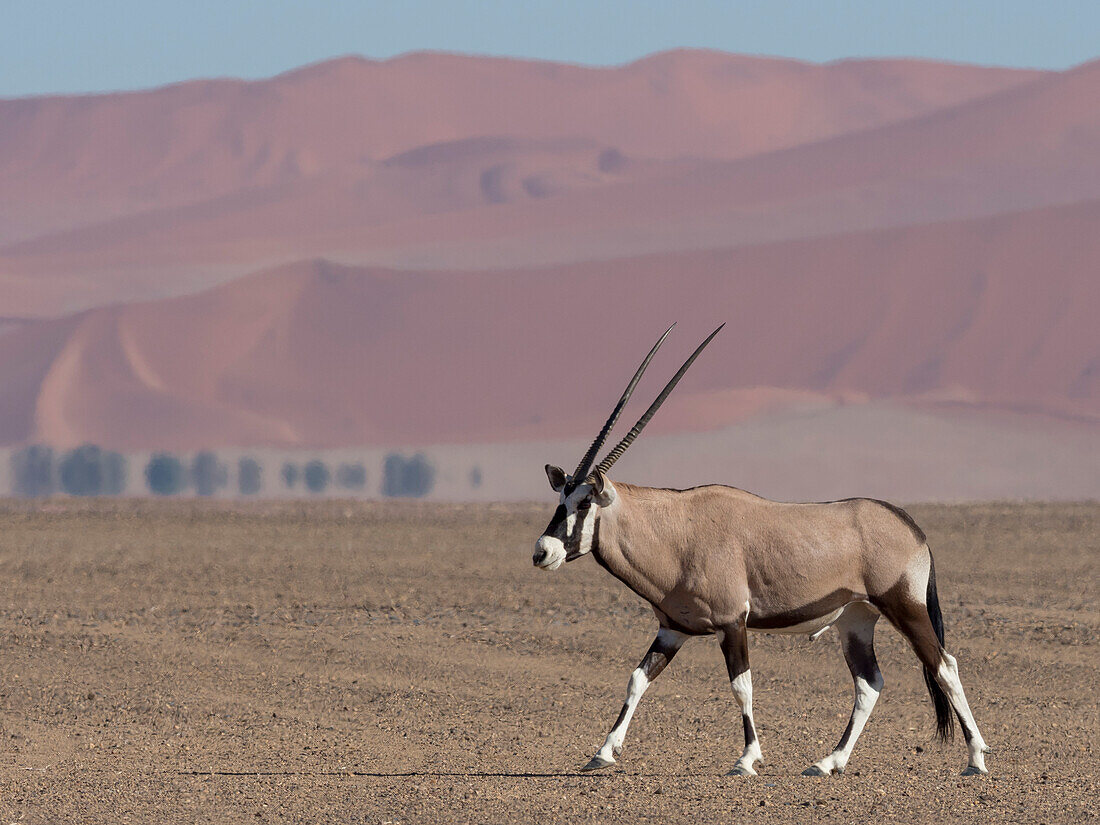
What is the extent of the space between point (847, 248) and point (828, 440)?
45877mm

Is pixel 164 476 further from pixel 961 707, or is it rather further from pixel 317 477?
pixel 961 707

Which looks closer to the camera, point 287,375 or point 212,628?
point 212,628

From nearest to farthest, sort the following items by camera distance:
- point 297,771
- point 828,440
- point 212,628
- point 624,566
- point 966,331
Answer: point 624,566 → point 297,771 → point 212,628 → point 828,440 → point 966,331

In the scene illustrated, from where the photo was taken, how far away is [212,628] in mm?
19156

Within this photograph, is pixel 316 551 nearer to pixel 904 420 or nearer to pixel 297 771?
pixel 297 771

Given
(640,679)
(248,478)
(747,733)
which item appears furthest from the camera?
(248,478)

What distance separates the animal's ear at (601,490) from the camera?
9.48 metres

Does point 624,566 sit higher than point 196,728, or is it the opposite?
point 624,566

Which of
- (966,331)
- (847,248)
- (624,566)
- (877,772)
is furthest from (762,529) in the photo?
(847,248)

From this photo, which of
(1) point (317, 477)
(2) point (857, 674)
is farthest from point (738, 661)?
(1) point (317, 477)

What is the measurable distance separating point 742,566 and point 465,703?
502cm

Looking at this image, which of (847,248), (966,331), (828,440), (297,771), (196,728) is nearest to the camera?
Result: (297,771)

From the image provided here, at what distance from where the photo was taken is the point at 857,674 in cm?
1015

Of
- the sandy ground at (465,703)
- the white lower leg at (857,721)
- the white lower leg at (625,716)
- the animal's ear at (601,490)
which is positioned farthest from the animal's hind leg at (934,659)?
the animal's ear at (601,490)
